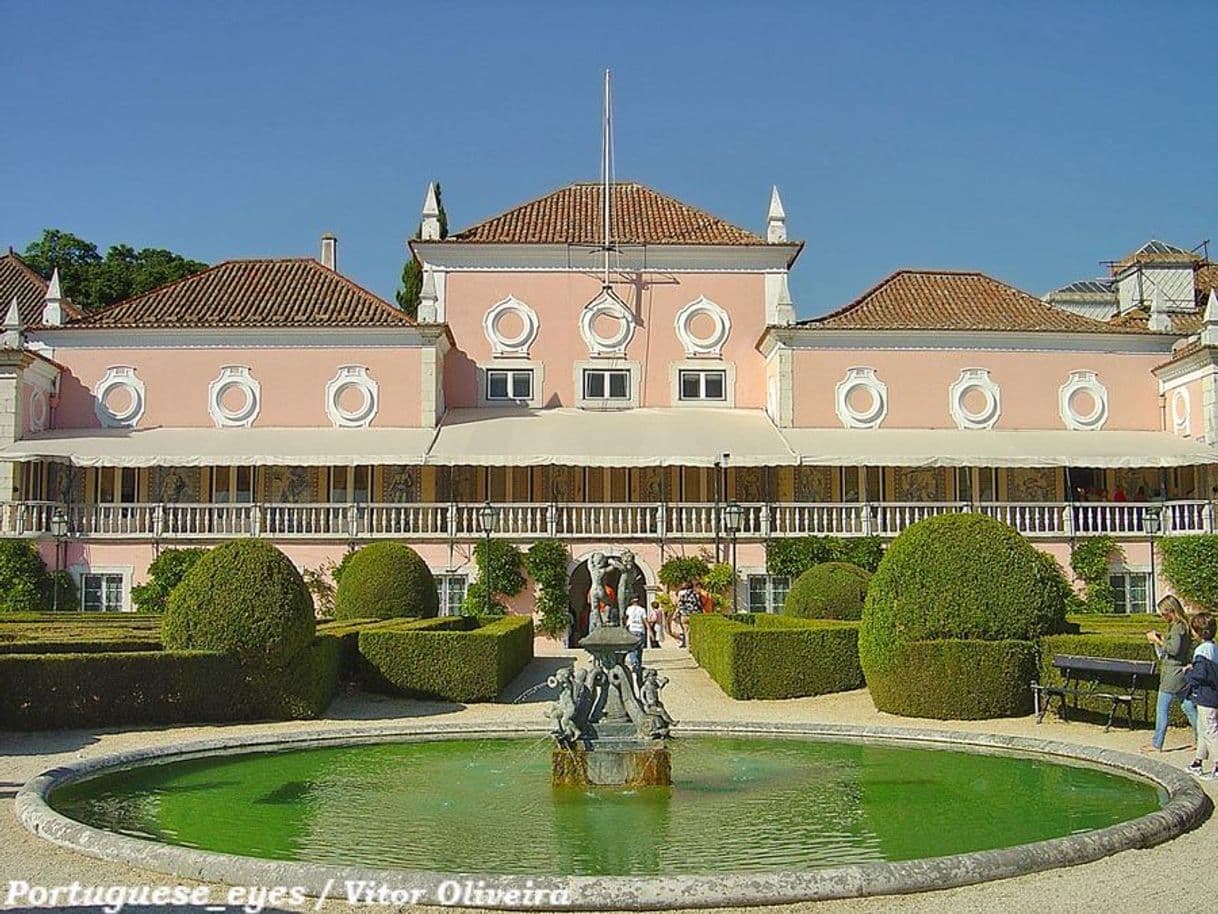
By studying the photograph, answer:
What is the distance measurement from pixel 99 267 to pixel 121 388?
61.1 ft

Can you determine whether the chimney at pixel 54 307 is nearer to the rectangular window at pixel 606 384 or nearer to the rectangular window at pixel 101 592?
the rectangular window at pixel 101 592

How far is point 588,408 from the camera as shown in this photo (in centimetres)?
3669

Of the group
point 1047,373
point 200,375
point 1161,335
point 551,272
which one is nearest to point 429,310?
point 551,272

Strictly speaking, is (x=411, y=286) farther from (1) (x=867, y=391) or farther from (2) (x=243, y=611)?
(2) (x=243, y=611)

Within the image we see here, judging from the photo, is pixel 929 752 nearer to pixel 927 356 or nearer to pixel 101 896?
pixel 101 896

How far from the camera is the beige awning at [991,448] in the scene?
32.1 meters

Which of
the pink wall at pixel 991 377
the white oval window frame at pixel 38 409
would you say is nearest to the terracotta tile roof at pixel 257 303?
the white oval window frame at pixel 38 409

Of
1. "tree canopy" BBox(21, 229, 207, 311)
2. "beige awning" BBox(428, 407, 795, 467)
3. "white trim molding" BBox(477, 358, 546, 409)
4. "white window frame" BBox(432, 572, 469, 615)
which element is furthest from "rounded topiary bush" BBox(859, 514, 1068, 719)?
"tree canopy" BBox(21, 229, 207, 311)

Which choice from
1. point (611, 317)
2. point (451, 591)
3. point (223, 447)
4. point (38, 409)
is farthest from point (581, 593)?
point (38, 409)

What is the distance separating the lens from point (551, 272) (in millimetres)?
37031

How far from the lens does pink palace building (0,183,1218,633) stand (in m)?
31.7

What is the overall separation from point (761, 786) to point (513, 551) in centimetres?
1958

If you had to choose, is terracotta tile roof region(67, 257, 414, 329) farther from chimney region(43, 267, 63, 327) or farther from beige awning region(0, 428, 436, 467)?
beige awning region(0, 428, 436, 467)

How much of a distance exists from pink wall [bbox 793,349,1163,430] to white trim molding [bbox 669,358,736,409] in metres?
2.41
